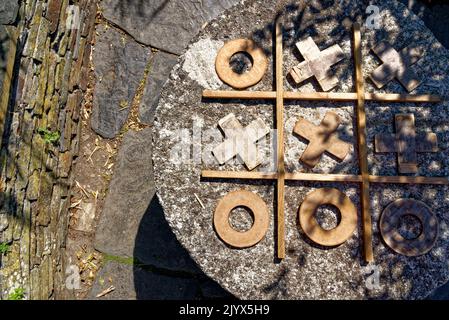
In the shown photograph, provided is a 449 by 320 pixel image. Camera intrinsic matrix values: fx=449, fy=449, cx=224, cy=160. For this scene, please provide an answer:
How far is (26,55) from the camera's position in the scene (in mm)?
2984

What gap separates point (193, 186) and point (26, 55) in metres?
1.41

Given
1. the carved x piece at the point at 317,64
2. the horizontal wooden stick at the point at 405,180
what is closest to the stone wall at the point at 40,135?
the carved x piece at the point at 317,64

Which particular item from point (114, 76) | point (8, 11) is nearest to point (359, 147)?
point (8, 11)

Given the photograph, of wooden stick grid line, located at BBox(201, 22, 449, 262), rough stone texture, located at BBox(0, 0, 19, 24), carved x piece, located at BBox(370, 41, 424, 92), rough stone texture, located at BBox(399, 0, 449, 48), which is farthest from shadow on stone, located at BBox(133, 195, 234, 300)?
rough stone texture, located at BBox(399, 0, 449, 48)

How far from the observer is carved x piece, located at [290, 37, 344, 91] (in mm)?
3051

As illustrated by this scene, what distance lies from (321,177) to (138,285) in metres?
1.97

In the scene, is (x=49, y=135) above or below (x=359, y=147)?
above

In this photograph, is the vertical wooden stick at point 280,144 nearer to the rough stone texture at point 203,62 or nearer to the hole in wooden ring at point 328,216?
the hole in wooden ring at point 328,216

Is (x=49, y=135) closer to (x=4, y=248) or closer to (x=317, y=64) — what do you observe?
(x=4, y=248)

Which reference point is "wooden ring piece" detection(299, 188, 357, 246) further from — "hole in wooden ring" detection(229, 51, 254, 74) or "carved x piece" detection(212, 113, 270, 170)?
"hole in wooden ring" detection(229, 51, 254, 74)

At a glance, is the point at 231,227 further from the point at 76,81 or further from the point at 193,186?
the point at 76,81

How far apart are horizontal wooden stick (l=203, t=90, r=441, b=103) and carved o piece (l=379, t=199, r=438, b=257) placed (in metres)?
0.70

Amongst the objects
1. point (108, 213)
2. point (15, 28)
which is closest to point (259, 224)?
point (108, 213)

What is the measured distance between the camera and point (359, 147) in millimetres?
2996
